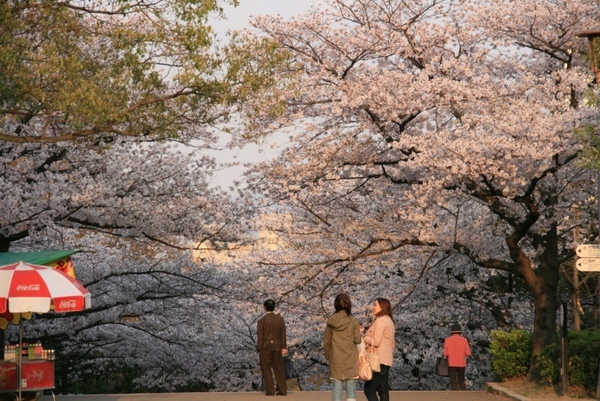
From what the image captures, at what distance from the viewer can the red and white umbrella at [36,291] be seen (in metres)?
13.6

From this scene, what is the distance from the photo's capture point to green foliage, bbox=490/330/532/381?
784 inches

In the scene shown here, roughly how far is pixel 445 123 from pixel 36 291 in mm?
10634

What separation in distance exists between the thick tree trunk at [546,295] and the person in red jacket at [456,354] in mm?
1942

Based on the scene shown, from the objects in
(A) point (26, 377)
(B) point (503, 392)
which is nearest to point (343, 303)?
(A) point (26, 377)

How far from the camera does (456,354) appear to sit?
21.9 meters

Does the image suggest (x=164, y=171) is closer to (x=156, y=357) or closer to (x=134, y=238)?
(x=134, y=238)

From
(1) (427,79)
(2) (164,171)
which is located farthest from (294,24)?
(2) (164,171)

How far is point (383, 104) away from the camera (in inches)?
773

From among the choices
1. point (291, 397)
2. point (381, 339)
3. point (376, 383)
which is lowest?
point (291, 397)

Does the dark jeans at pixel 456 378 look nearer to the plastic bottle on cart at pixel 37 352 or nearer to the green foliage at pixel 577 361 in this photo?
the green foliage at pixel 577 361

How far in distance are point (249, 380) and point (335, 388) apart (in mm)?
20981

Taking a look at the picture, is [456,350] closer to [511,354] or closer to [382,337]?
[511,354]

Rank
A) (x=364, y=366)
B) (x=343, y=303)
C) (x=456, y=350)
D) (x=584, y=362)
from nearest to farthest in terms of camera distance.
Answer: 1. (x=343, y=303)
2. (x=364, y=366)
3. (x=584, y=362)
4. (x=456, y=350)

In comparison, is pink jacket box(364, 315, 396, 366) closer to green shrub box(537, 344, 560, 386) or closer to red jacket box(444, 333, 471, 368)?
green shrub box(537, 344, 560, 386)
